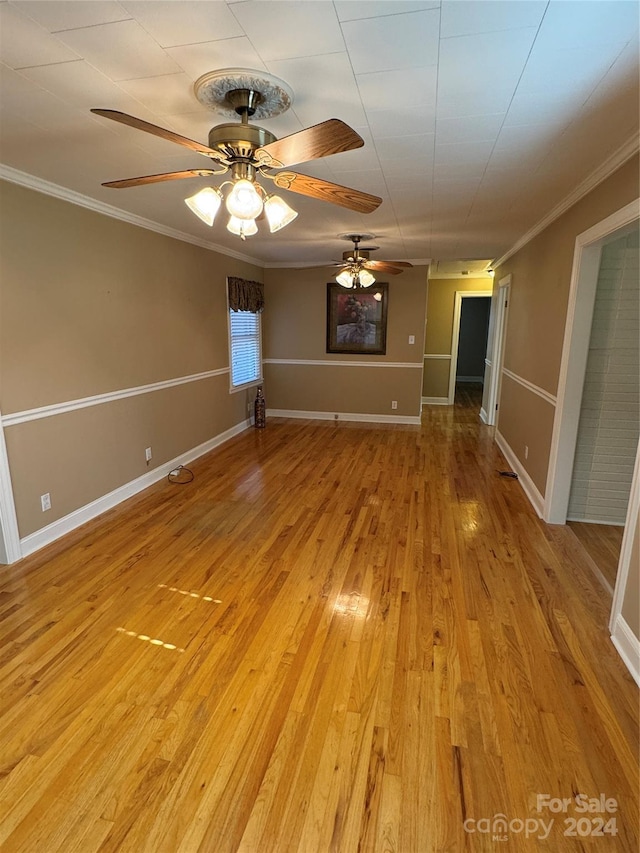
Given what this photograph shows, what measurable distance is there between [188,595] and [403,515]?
178cm

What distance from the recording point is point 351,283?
4.82m

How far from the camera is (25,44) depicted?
1.38 metres

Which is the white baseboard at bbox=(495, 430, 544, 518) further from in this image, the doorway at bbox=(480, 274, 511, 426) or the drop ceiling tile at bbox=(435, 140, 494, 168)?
the drop ceiling tile at bbox=(435, 140, 494, 168)

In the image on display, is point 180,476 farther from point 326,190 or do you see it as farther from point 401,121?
point 401,121

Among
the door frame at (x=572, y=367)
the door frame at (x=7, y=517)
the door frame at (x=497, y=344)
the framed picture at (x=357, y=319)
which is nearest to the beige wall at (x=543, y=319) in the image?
the door frame at (x=572, y=367)

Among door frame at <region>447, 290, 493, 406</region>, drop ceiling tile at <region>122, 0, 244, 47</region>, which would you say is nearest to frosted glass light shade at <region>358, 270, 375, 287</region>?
drop ceiling tile at <region>122, 0, 244, 47</region>

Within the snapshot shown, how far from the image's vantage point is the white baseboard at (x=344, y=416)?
666cm

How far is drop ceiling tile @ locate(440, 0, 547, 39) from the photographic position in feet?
3.87

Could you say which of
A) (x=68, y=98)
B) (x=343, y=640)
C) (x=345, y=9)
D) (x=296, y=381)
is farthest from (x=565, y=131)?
(x=296, y=381)

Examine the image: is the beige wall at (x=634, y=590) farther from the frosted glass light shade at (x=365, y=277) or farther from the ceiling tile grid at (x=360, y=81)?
the frosted glass light shade at (x=365, y=277)

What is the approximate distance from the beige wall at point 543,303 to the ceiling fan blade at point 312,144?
5.52 ft

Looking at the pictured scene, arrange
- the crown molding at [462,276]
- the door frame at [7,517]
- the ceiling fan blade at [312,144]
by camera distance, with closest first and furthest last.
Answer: the ceiling fan blade at [312,144] → the door frame at [7,517] → the crown molding at [462,276]

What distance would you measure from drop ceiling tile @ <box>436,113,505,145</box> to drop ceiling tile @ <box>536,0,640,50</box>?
480 millimetres

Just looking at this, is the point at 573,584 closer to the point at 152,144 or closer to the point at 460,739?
the point at 460,739
